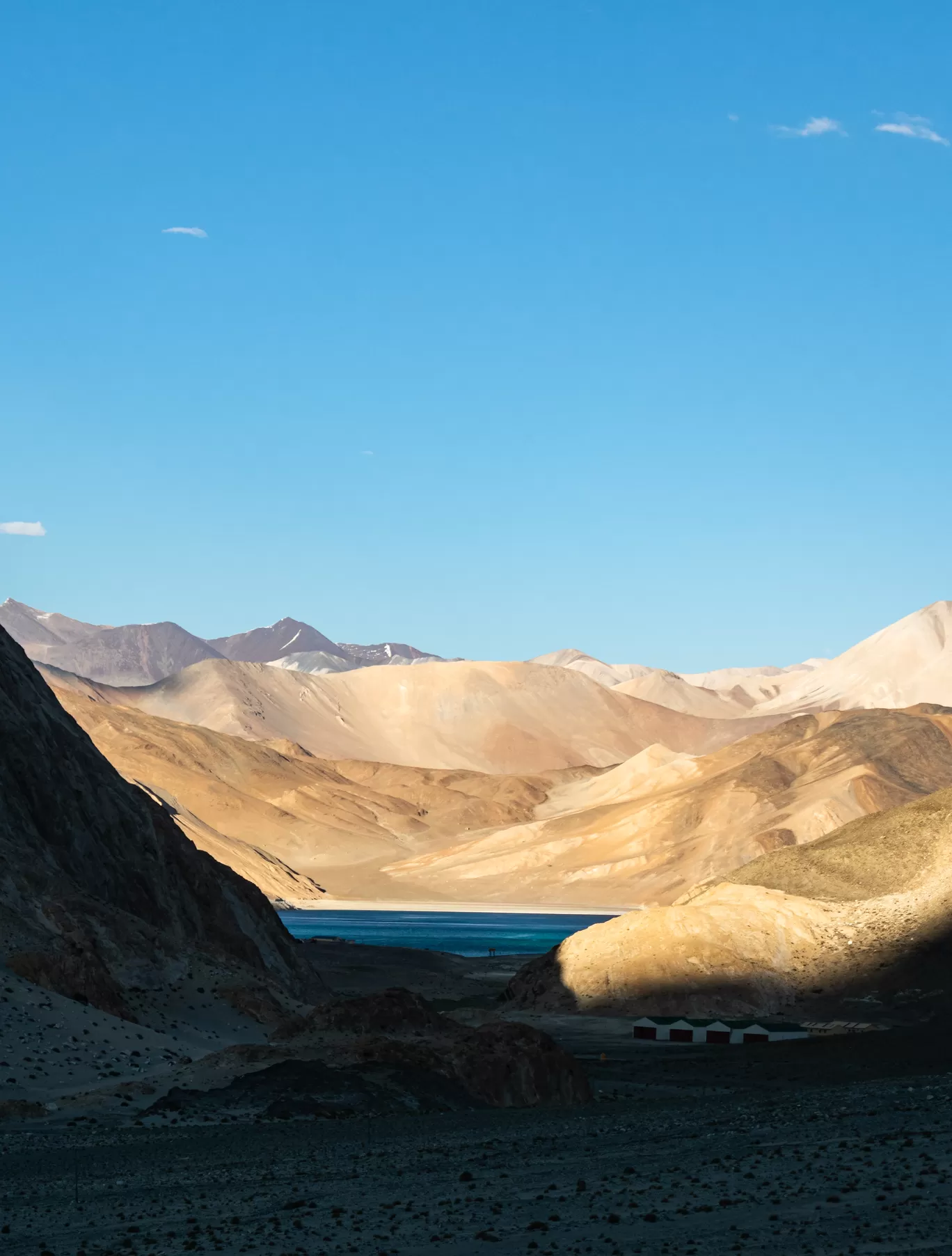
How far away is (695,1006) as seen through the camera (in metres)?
67.9

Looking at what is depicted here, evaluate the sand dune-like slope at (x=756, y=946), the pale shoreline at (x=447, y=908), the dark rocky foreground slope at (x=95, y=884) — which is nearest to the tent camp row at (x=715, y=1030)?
the sand dune-like slope at (x=756, y=946)

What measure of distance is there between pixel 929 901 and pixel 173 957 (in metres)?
39.7

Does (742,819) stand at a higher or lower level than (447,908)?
higher

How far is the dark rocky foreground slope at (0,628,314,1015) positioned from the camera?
40312 millimetres

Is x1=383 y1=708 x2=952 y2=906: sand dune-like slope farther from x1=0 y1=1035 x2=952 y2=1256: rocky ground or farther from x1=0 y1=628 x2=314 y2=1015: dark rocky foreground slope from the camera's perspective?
x1=0 y1=1035 x2=952 y2=1256: rocky ground

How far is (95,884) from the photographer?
51.7 m

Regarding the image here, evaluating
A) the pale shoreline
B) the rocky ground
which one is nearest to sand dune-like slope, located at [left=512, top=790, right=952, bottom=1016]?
the rocky ground

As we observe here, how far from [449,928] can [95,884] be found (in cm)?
11206

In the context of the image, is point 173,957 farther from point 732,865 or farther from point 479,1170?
point 732,865

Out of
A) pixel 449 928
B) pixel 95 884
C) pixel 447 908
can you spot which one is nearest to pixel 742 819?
pixel 447 908

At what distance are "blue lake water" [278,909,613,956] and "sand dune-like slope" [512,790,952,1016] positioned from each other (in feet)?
146

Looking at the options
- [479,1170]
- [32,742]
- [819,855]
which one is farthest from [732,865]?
[479,1170]

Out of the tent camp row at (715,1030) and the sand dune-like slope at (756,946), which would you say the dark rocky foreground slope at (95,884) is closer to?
the tent camp row at (715,1030)

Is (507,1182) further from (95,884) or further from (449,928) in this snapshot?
(449,928)
